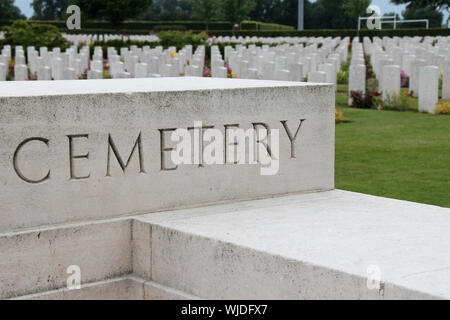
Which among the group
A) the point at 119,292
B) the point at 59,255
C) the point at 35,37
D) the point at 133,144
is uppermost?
the point at 35,37

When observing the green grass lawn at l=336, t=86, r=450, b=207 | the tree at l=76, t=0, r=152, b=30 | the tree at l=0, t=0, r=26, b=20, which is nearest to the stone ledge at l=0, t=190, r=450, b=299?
the green grass lawn at l=336, t=86, r=450, b=207

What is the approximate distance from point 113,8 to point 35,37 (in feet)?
101

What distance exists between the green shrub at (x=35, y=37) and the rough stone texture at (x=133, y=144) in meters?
17.0

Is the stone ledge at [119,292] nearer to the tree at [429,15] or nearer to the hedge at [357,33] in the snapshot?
the hedge at [357,33]

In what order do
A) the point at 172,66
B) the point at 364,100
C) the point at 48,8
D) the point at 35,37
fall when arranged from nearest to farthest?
1. the point at 364,100
2. the point at 172,66
3. the point at 35,37
4. the point at 48,8

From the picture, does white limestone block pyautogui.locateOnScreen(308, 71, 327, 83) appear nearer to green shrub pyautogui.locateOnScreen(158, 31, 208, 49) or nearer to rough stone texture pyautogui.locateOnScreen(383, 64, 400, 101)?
rough stone texture pyautogui.locateOnScreen(383, 64, 400, 101)

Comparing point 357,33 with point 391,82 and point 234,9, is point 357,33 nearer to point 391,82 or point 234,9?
point 234,9

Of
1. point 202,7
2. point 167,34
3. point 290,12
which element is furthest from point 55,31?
point 290,12

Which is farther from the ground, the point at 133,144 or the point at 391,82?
the point at 391,82

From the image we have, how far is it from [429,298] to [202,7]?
5371 cm

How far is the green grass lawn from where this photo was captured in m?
5.68

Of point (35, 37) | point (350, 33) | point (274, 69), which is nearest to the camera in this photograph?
point (274, 69)

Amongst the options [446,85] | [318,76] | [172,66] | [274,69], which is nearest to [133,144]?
[318,76]

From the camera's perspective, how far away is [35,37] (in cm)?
2086
